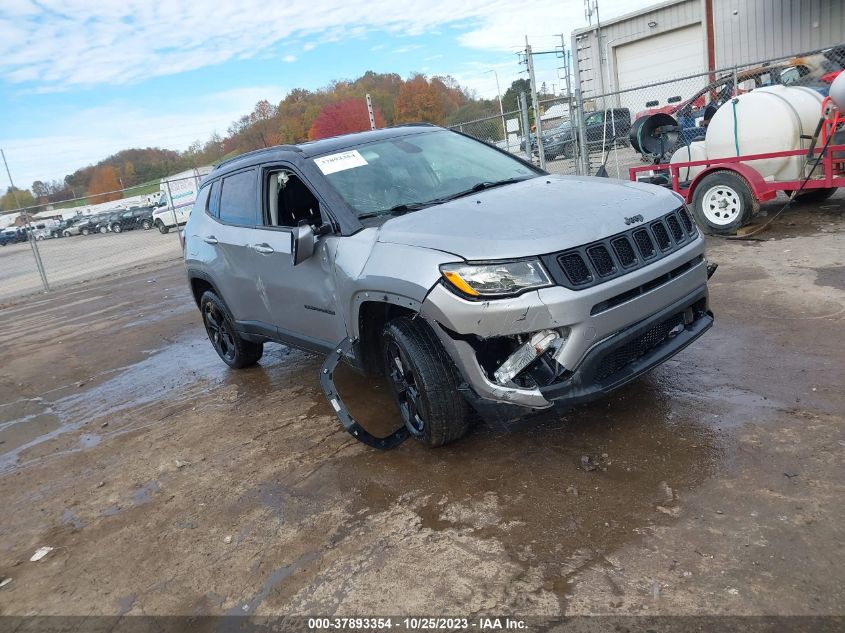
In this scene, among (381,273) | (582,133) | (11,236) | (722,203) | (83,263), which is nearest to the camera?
(381,273)

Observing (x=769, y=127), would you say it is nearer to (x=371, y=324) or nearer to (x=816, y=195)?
(x=816, y=195)

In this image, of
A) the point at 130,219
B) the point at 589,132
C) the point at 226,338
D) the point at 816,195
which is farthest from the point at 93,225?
the point at 816,195

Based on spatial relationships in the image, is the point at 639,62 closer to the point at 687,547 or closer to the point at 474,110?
the point at 474,110

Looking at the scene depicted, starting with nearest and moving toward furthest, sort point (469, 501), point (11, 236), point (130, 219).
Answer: point (469, 501)
point (130, 219)
point (11, 236)

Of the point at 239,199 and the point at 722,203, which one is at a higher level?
the point at 239,199

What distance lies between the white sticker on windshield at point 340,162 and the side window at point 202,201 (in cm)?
188

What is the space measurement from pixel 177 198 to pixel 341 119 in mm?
22053

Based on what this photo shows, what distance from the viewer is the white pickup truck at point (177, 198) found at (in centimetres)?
1934

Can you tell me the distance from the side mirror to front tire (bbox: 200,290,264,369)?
1934 millimetres

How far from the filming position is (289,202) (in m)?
4.66

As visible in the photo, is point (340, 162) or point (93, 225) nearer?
point (340, 162)

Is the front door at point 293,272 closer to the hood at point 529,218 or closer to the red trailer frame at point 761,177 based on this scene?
the hood at point 529,218

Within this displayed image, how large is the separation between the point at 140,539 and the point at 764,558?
2987mm

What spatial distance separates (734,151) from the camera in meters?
8.43
